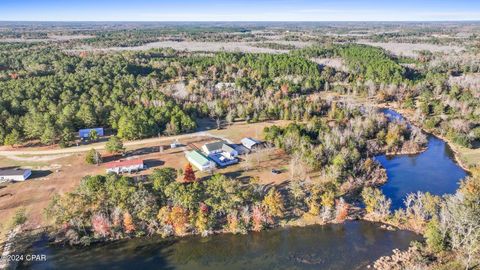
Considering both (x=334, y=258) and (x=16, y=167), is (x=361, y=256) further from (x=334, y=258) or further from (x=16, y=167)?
(x=16, y=167)

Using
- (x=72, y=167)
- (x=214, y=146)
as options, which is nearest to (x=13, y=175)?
(x=72, y=167)

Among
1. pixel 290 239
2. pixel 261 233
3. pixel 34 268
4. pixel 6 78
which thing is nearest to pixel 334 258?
pixel 290 239

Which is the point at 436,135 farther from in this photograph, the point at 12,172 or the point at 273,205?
the point at 12,172

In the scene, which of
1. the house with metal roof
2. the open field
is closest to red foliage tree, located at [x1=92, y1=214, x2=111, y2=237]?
the open field

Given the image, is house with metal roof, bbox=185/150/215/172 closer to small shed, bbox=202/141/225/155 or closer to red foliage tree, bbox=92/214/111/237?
small shed, bbox=202/141/225/155

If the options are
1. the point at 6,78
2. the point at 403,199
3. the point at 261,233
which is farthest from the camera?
the point at 6,78
